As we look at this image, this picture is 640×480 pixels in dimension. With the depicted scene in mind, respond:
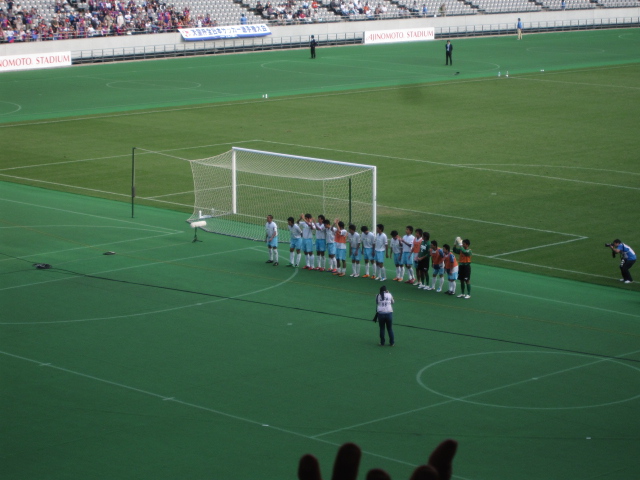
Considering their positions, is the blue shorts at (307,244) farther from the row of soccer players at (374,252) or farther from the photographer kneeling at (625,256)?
the photographer kneeling at (625,256)

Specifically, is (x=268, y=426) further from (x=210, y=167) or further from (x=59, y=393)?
(x=210, y=167)

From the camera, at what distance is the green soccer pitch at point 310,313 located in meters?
17.1

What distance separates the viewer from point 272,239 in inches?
1139

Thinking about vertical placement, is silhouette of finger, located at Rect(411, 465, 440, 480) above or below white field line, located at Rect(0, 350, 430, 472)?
above

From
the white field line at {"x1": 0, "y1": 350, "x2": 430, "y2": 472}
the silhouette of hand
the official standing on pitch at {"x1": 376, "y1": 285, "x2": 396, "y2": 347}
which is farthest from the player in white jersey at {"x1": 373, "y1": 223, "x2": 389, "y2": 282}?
the silhouette of hand

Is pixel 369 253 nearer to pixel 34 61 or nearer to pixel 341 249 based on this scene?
pixel 341 249

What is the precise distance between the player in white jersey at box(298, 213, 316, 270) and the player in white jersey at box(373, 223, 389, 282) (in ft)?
6.64

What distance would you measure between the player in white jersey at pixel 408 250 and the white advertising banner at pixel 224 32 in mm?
54559

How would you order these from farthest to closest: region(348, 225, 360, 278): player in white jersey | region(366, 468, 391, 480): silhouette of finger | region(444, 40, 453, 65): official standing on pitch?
region(444, 40, 453, 65): official standing on pitch
region(348, 225, 360, 278): player in white jersey
region(366, 468, 391, 480): silhouette of finger

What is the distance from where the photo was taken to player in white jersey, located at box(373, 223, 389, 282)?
89.1 ft

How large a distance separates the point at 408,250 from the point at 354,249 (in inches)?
64.4

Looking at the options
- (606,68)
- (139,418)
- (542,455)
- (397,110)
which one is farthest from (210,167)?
(606,68)

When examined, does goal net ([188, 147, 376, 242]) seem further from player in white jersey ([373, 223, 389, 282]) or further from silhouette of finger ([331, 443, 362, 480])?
silhouette of finger ([331, 443, 362, 480])

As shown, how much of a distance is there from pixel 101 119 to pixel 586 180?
25.7 meters
